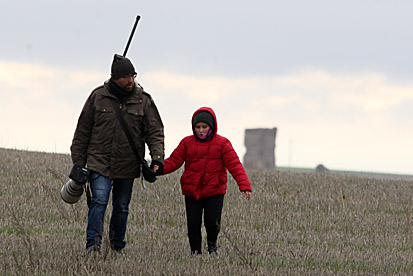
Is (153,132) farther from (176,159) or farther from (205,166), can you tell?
(205,166)

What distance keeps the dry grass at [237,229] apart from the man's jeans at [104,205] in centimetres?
27

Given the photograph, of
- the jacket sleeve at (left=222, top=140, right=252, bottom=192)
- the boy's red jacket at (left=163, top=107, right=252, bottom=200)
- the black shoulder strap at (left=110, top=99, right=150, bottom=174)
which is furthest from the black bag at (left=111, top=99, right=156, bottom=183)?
the jacket sleeve at (left=222, top=140, right=252, bottom=192)

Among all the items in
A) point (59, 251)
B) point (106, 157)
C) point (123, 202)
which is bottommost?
point (59, 251)

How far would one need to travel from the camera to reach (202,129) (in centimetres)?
823

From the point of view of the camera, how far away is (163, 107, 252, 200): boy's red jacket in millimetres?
8258

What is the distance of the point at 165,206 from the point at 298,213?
2737 millimetres

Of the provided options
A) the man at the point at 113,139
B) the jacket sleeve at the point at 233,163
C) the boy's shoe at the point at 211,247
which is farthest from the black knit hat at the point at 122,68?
the boy's shoe at the point at 211,247

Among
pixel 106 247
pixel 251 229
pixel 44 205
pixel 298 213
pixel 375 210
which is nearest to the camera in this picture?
pixel 106 247

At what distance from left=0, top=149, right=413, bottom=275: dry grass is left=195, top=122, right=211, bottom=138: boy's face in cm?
147

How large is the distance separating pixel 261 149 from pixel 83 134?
4389 centimetres

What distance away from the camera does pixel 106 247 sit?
7.35 metres

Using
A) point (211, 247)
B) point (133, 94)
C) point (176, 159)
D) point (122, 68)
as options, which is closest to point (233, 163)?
point (176, 159)

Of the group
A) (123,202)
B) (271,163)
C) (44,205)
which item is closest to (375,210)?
(44,205)

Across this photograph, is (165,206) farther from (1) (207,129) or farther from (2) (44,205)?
(1) (207,129)
